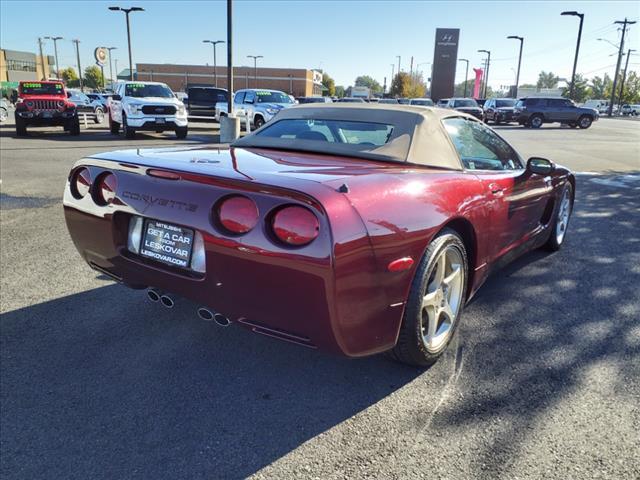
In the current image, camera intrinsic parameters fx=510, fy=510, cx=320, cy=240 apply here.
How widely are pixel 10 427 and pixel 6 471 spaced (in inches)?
12.5

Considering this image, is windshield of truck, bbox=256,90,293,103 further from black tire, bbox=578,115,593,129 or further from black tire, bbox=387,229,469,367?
black tire, bbox=578,115,593,129

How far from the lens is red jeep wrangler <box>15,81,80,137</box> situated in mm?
16922

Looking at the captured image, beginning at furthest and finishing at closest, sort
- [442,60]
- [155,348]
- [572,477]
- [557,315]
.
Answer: [442,60] → [557,315] → [155,348] → [572,477]

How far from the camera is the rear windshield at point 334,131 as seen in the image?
3.27 metres

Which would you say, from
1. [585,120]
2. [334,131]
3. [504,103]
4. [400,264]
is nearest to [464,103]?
[504,103]

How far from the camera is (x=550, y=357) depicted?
9.89ft

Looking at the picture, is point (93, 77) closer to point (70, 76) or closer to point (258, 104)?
point (70, 76)

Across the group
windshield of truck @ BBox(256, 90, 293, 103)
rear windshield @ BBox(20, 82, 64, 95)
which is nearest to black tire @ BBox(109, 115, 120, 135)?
rear windshield @ BBox(20, 82, 64, 95)

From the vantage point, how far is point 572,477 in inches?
80.7

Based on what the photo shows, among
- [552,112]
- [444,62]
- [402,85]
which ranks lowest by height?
[552,112]

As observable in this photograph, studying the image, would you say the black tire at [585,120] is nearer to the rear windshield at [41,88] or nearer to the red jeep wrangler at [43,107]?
the red jeep wrangler at [43,107]

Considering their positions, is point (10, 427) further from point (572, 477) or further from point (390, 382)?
point (572, 477)

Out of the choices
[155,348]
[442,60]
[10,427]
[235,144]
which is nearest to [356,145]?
[235,144]

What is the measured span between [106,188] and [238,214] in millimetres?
964
